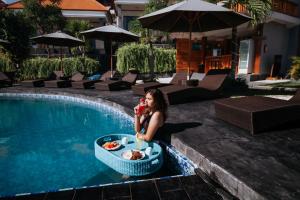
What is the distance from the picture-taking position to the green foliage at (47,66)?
1728 centimetres

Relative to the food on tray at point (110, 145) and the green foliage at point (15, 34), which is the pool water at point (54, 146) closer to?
the food on tray at point (110, 145)

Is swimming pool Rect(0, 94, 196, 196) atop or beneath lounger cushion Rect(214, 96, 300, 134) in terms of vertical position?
beneath

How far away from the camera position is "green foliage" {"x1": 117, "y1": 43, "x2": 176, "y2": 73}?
1835 cm

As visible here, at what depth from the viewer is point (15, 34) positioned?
58.4ft

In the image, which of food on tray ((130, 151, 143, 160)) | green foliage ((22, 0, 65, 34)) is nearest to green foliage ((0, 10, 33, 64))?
green foliage ((22, 0, 65, 34))

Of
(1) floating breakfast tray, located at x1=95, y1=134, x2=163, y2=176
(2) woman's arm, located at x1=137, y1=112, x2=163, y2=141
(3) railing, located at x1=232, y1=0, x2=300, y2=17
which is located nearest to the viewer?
(1) floating breakfast tray, located at x1=95, y1=134, x2=163, y2=176

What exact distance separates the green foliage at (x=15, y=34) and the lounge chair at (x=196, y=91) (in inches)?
580

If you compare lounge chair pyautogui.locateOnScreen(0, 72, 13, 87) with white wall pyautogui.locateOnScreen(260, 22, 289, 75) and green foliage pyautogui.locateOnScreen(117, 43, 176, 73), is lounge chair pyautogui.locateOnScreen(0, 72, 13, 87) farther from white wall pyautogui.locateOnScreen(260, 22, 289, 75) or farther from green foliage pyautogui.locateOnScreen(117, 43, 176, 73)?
white wall pyautogui.locateOnScreen(260, 22, 289, 75)

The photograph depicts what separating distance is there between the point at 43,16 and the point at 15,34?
498 inches

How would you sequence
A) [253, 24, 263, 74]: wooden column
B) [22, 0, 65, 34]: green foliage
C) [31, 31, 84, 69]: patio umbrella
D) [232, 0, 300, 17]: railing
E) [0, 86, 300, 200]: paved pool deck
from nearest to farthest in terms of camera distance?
[0, 86, 300, 200]: paved pool deck
[31, 31, 84, 69]: patio umbrella
[232, 0, 300, 17]: railing
[253, 24, 263, 74]: wooden column
[22, 0, 65, 34]: green foliage

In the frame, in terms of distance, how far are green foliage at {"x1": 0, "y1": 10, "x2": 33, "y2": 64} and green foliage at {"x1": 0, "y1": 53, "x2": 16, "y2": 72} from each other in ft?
1.08

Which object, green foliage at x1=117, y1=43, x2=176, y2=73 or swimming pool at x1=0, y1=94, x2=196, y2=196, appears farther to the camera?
green foliage at x1=117, y1=43, x2=176, y2=73

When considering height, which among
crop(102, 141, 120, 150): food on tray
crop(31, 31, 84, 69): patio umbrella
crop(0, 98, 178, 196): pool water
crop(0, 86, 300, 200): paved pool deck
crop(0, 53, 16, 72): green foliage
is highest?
crop(31, 31, 84, 69): patio umbrella

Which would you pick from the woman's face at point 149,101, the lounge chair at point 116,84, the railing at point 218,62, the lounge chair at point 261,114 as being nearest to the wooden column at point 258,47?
the railing at point 218,62
